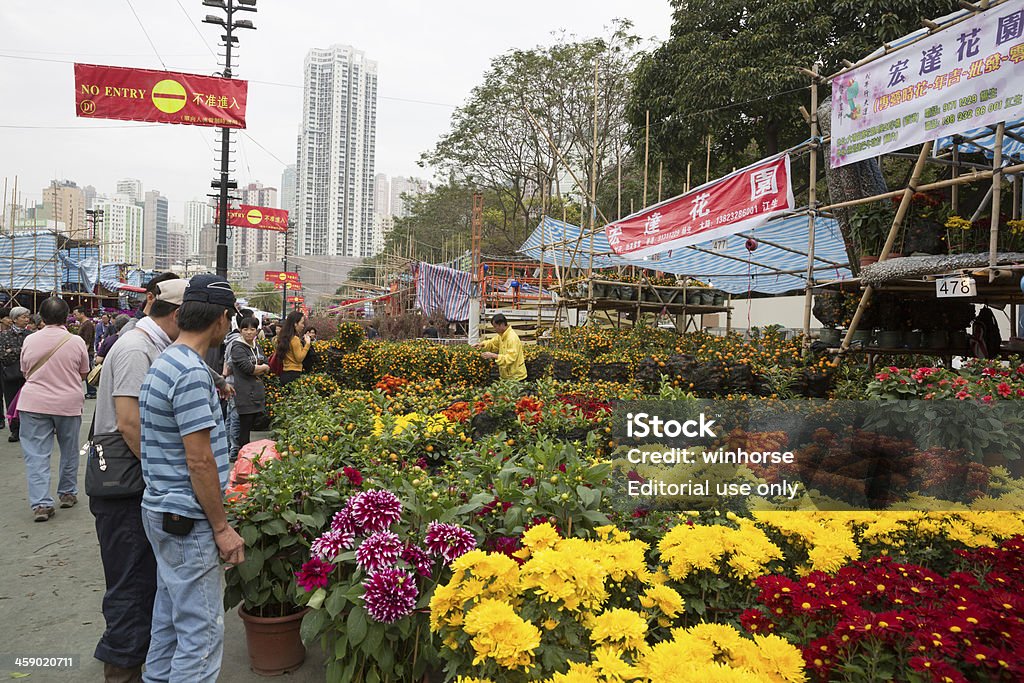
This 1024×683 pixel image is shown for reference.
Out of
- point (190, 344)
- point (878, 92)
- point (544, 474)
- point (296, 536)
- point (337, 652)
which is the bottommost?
point (337, 652)

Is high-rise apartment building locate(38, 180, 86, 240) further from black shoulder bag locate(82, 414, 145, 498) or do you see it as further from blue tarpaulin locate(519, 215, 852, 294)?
black shoulder bag locate(82, 414, 145, 498)

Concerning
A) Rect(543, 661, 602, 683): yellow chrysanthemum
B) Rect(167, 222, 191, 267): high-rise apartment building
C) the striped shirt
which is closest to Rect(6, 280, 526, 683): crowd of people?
the striped shirt

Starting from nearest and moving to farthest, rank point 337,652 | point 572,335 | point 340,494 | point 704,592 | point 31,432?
point 704,592
point 337,652
point 340,494
point 31,432
point 572,335

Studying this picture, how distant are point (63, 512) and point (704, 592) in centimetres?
535

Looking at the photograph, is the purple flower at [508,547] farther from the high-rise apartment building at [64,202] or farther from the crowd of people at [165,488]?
the high-rise apartment building at [64,202]

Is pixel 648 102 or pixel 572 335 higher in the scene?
pixel 648 102

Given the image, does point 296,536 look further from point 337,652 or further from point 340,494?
point 337,652

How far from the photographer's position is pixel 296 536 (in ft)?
9.21

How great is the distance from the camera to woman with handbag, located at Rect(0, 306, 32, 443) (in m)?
7.40

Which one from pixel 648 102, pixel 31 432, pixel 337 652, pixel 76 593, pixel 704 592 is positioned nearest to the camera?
pixel 704 592

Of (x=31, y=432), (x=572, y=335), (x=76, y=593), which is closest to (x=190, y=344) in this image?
(x=76, y=593)

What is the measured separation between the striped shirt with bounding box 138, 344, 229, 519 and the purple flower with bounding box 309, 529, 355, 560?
43 cm

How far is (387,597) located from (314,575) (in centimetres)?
38

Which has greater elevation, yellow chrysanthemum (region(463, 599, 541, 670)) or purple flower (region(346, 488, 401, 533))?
purple flower (region(346, 488, 401, 533))
